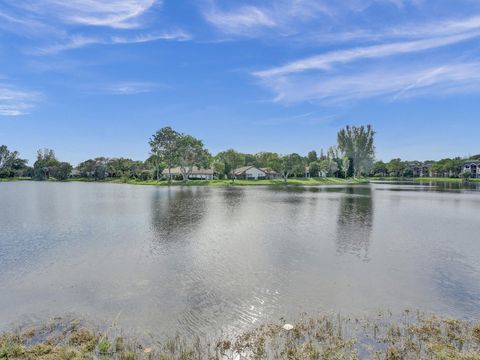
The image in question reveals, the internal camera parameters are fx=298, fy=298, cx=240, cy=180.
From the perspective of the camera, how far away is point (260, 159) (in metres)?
147

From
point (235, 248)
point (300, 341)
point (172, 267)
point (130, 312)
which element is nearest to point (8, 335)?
point (130, 312)

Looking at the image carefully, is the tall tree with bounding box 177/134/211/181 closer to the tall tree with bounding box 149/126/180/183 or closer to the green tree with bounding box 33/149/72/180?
the tall tree with bounding box 149/126/180/183

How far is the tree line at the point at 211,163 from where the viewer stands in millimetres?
107250

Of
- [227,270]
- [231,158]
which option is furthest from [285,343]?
[231,158]

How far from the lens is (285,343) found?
29.6 feet

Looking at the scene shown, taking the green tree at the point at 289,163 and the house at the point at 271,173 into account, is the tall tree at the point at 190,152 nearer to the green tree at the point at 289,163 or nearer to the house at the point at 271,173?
the green tree at the point at 289,163

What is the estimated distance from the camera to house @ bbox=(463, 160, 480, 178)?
510ft

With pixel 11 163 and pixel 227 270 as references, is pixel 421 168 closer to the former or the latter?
pixel 227 270

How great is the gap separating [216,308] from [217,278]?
3.38 meters

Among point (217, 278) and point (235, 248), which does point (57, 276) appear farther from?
point (235, 248)

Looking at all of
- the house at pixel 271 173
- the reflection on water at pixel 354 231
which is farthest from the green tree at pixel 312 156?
the reflection on water at pixel 354 231

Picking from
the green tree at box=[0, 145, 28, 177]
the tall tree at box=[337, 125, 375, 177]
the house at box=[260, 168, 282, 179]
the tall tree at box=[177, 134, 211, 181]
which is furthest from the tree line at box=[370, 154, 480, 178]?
the green tree at box=[0, 145, 28, 177]

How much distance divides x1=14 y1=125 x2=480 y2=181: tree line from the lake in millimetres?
78844

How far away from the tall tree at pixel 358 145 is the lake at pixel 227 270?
11187cm
